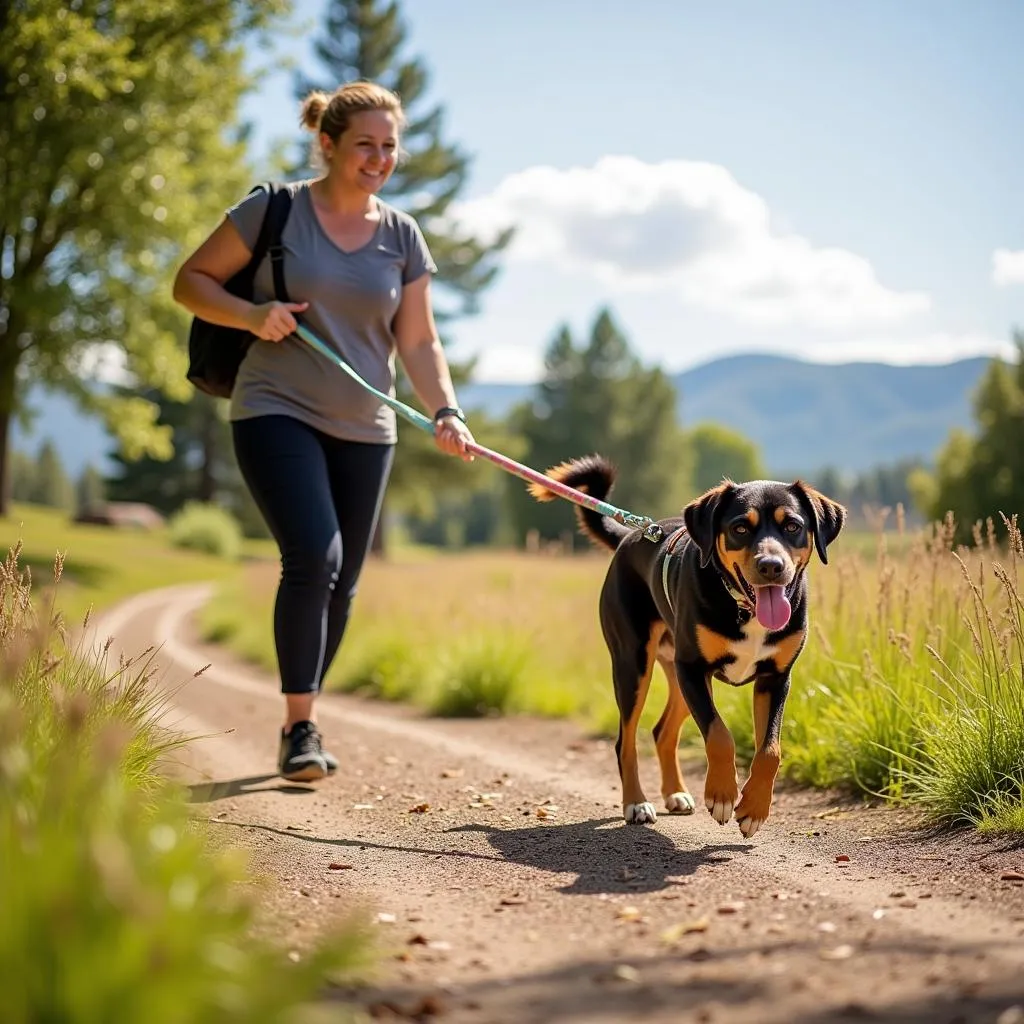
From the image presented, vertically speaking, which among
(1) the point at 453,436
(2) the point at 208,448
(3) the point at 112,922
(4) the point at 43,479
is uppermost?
(2) the point at 208,448

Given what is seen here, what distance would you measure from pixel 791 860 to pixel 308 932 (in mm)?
1713

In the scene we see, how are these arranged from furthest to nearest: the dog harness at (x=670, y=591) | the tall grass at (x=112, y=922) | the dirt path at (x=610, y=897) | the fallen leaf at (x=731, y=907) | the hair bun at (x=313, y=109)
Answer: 1. the hair bun at (x=313, y=109)
2. the dog harness at (x=670, y=591)
3. the fallen leaf at (x=731, y=907)
4. the dirt path at (x=610, y=897)
5. the tall grass at (x=112, y=922)

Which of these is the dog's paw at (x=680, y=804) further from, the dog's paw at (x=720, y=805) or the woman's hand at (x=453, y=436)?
the woman's hand at (x=453, y=436)

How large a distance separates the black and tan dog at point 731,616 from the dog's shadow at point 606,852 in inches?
6.0

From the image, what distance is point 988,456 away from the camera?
28.7 metres

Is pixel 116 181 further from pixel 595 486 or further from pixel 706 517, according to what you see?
pixel 706 517

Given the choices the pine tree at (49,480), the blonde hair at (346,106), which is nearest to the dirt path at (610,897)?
the blonde hair at (346,106)

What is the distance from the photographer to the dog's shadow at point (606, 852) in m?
3.53

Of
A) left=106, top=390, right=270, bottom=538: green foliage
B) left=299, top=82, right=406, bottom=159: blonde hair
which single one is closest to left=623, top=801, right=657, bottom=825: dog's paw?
left=299, top=82, right=406, bottom=159: blonde hair

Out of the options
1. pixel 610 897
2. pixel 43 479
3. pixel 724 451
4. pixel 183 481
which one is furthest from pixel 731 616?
pixel 43 479

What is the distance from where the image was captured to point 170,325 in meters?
21.9

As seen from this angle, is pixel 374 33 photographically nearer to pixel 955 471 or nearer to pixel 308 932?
pixel 955 471

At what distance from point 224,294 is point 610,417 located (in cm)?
5395

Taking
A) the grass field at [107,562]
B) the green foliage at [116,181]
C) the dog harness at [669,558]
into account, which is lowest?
the grass field at [107,562]
